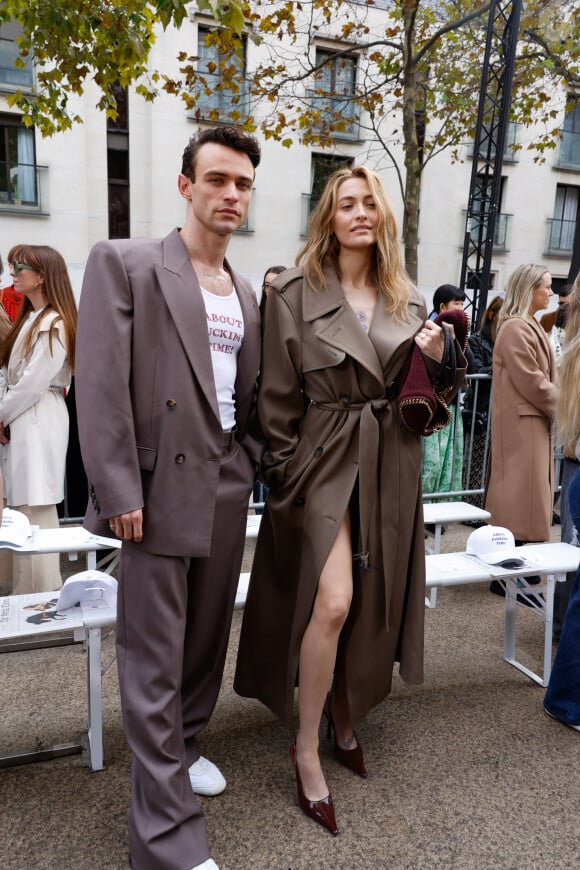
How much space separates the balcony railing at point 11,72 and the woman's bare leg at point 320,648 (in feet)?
61.3

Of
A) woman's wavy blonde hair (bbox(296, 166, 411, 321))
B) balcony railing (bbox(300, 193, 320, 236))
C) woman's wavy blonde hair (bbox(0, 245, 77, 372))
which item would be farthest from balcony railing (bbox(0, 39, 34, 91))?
woman's wavy blonde hair (bbox(296, 166, 411, 321))

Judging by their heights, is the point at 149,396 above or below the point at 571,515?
above

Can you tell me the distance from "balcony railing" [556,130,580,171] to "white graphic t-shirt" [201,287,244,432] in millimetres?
23530

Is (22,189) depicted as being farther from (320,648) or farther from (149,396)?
(320,648)

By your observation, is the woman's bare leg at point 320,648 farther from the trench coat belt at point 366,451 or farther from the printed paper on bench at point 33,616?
the printed paper on bench at point 33,616

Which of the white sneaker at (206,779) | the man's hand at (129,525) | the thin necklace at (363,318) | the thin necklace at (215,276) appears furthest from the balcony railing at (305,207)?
the man's hand at (129,525)

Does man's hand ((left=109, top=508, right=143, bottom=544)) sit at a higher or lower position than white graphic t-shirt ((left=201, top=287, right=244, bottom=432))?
lower

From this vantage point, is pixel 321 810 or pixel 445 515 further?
pixel 445 515

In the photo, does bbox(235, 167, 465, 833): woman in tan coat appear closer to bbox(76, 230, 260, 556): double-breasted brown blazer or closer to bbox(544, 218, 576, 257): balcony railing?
bbox(76, 230, 260, 556): double-breasted brown blazer

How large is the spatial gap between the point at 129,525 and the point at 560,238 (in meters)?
24.4

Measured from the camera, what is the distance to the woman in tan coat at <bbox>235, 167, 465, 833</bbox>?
2.44m

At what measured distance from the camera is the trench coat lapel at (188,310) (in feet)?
7.00

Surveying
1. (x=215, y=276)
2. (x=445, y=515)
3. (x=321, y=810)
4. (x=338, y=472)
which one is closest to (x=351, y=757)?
(x=321, y=810)

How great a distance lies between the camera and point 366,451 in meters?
2.44
